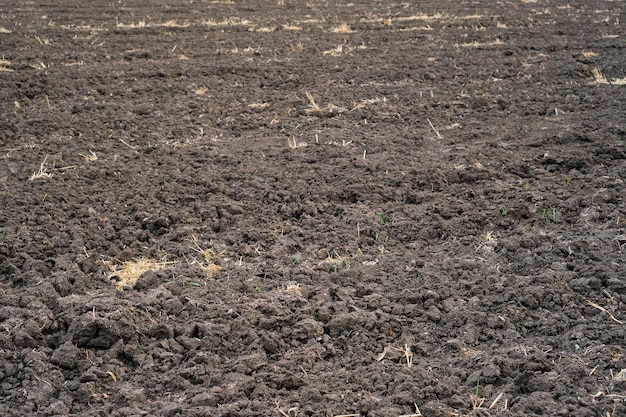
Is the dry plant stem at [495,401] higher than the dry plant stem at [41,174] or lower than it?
lower

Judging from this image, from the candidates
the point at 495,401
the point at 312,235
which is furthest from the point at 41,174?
the point at 495,401

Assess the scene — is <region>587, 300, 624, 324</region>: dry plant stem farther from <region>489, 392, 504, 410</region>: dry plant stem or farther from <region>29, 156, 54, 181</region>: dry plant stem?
<region>29, 156, 54, 181</region>: dry plant stem

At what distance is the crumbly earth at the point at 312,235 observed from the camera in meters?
3.11

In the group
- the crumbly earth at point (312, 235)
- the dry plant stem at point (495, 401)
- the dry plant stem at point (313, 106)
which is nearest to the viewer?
the dry plant stem at point (495, 401)

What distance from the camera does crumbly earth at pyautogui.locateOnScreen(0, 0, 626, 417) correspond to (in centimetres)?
311

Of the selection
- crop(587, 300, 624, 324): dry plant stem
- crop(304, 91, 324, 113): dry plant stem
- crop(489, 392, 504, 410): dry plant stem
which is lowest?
crop(489, 392, 504, 410): dry plant stem

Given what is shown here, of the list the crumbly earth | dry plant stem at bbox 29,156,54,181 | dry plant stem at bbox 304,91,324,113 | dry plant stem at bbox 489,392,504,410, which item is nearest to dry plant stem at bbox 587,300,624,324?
the crumbly earth

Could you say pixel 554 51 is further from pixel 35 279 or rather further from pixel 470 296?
pixel 35 279

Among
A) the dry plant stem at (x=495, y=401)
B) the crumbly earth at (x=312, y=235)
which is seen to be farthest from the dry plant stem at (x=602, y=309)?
the dry plant stem at (x=495, y=401)

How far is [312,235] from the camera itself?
14.9 ft

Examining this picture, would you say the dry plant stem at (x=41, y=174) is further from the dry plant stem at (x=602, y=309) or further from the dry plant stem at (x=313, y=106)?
the dry plant stem at (x=602, y=309)

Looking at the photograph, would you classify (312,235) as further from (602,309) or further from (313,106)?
(313,106)

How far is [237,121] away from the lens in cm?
666

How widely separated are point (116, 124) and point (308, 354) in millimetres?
3990
